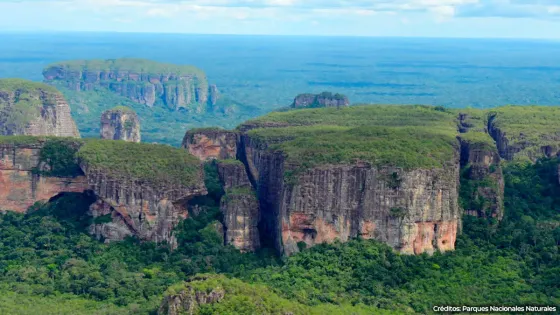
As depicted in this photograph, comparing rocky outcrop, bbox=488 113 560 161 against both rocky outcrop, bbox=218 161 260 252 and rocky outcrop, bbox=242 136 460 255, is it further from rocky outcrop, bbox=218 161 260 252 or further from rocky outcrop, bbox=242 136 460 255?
rocky outcrop, bbox=218 161 260 252

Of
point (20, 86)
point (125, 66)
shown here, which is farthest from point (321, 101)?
point (125, 66)

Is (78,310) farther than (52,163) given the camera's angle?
No

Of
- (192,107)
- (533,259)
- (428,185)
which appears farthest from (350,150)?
(192,107)

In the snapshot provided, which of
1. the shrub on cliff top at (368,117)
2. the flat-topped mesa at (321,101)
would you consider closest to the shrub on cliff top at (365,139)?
the shrub on cliff top at (368,117)

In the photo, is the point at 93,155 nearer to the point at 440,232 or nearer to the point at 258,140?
the point at 258,140

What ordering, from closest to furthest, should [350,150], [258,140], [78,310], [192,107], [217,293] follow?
[217,293] → [78,310] → [350,150] → [258,140] → [192,107]
